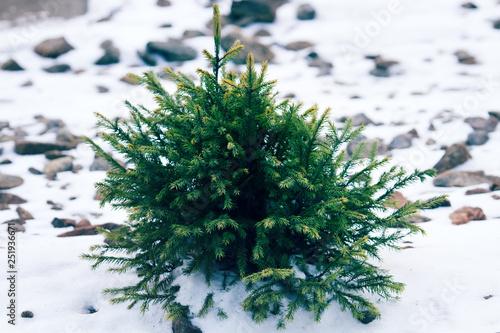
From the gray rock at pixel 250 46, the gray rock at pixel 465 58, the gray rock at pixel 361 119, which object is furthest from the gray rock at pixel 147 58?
the gray rock at pixel 465 58

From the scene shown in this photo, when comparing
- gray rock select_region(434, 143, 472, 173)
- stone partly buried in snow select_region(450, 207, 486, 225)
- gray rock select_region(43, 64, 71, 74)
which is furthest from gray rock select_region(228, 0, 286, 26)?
stone partly buried in snow select_region(450, 207, 486, 225)

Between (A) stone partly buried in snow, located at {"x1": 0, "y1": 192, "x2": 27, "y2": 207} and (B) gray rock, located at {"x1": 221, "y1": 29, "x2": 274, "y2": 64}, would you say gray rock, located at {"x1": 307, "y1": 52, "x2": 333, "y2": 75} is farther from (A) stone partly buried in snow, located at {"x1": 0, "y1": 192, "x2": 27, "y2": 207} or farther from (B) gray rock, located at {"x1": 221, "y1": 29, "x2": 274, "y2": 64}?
(A) stone partly buried in snow, located at {"x1": 0, "y1": 192, "x2": 27, "y2": 207}

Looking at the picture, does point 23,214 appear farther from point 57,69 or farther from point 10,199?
point 57,69

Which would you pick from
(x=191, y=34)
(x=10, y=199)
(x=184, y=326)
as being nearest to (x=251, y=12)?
(x=191, y=34)

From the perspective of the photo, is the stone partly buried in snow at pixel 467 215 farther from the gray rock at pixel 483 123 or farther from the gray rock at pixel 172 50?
the gray rock at pixel 172 50

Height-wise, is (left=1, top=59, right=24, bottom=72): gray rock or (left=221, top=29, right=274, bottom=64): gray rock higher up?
(left=221, top=29, right=274, bottom=64): gray rock

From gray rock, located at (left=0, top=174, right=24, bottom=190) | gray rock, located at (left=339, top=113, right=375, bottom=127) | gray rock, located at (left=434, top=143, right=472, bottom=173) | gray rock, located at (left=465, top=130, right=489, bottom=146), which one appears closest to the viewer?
gray rock, located at (left=0, top=174, right=24, bottom=190)
